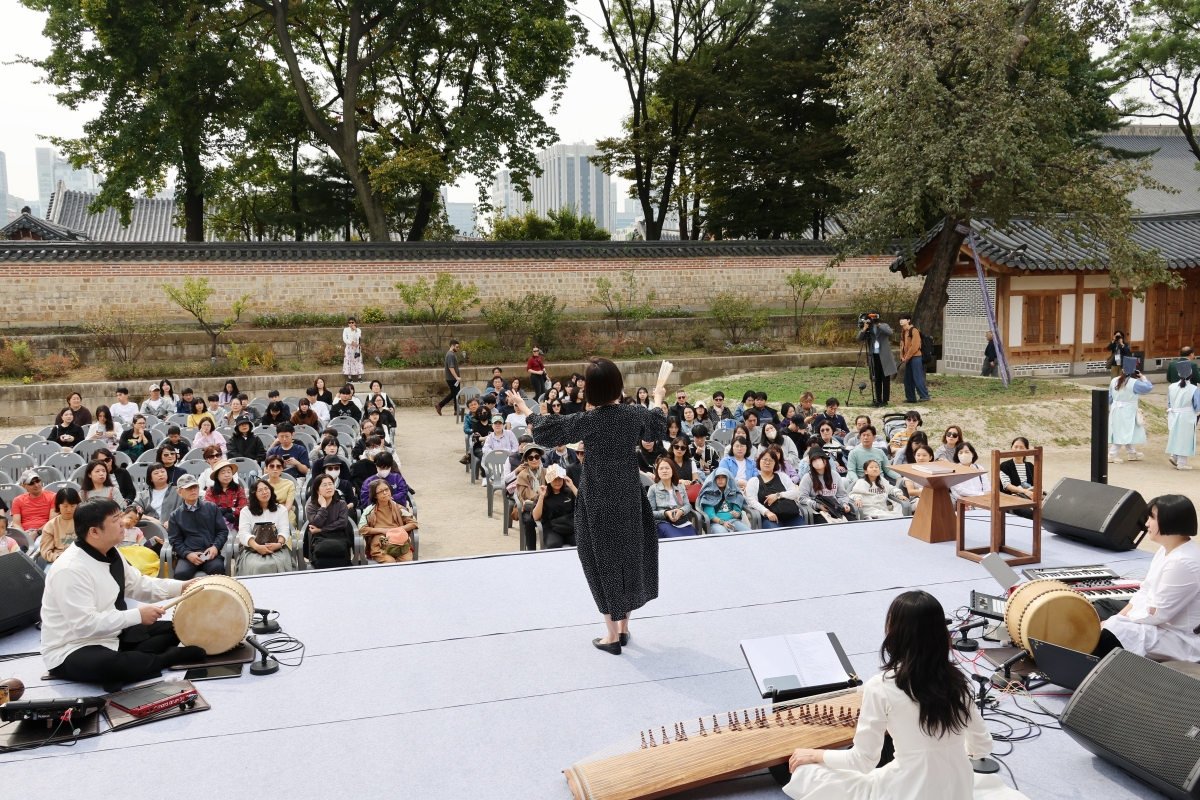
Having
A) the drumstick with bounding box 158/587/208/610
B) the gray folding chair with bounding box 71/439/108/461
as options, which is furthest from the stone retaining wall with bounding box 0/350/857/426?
the drumstick with bounding box 158/587/208/610

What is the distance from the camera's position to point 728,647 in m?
4.41

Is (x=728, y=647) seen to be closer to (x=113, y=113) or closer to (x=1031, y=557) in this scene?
(x=1031, y=557)

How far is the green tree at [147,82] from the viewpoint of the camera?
18.5 metres

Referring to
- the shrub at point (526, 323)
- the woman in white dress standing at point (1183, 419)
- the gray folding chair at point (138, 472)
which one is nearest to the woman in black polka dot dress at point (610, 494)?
the gray folding chair at point (138, 472)

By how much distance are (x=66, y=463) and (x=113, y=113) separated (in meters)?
A: 14.3

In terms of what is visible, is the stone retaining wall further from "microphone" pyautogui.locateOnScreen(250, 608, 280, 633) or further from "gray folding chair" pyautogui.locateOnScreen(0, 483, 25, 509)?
"microphone" pyautogui.locateOnScreen(250, 608, 280, 633)

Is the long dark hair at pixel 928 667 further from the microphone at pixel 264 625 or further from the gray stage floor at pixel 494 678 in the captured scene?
the microphone at pixel 264 625

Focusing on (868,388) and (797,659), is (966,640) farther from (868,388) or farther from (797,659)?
(868,388)

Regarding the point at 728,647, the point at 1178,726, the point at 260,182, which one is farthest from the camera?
the point at 260,182

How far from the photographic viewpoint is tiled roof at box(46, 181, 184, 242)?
32.0 meters

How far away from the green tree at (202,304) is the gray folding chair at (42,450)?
7572 mm

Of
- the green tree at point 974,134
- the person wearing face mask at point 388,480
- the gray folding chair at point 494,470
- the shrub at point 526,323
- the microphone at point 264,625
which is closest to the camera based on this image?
the microphone at point 264,625

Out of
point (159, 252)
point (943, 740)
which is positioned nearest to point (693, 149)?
point (159, 252)

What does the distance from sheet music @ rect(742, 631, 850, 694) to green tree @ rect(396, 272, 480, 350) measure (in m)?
15.1
